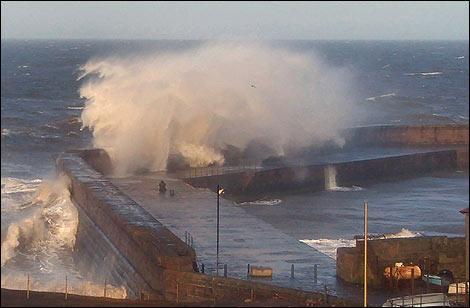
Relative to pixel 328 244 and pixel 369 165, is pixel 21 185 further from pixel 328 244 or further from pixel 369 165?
pixel 369 165

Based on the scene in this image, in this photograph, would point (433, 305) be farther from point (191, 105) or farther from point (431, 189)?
point (191, 105)

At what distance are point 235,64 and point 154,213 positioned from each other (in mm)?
21969

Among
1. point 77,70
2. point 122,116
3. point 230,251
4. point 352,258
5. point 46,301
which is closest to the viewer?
point 46,301

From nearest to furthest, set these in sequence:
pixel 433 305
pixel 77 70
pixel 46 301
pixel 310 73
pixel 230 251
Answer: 1. pixel 46 301
2. pixel 433 305
3. pixel 230 251
4. pixel 310 73
5. pixel 77 70

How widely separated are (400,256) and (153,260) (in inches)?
167

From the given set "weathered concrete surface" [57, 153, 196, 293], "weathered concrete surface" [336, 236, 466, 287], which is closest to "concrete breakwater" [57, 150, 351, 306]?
"weathered concrete surface" [57, 153, 196, 293]

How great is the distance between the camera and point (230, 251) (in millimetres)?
20781

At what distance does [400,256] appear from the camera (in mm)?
18922

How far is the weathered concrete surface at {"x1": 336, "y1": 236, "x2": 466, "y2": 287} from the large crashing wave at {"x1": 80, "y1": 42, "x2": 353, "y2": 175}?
57.2ft

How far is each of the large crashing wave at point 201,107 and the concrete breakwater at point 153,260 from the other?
10.4 m

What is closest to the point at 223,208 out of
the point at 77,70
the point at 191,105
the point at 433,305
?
the point at 433,305

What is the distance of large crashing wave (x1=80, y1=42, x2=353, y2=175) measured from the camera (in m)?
39.0

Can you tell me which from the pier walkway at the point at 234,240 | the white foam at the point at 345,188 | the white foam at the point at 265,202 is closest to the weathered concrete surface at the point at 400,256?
the pier walkway at the point at 234,240

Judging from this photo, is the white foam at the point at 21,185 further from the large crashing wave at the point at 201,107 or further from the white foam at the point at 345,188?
the white foam at the point at 345,188
